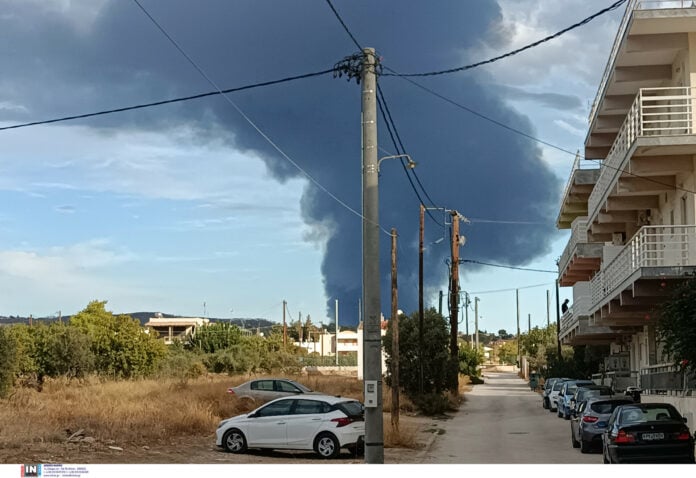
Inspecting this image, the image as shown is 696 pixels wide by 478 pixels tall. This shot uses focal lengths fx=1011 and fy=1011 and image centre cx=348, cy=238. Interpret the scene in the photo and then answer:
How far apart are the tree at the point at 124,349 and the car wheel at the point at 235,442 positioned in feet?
135

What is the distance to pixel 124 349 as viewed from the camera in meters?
67.3

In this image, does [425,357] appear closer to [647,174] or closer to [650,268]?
[647,174]

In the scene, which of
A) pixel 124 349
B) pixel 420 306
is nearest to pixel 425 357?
pixel 420 306

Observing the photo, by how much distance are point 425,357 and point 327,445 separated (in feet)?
92.5

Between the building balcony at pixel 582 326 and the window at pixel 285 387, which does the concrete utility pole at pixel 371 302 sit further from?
the building balcony at pixel 582 326

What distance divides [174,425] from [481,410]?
1050 inches

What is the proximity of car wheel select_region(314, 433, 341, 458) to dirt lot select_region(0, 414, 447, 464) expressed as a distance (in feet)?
0.68

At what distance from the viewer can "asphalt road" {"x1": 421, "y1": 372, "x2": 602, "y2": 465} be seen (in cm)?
2527

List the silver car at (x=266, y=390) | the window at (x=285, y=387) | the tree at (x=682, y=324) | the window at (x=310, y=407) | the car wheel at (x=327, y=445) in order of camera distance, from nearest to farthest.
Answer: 1. the tree at (x=682, y=324)
2. the car wheel at (x=327, y=445)
3. the window at (x=310, y=407)
4. the silver car at (x=266, y=390)
5. the window at (x=285, y=387)

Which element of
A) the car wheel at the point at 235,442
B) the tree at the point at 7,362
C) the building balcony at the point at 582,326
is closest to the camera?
the car wheel at the point at 235,442

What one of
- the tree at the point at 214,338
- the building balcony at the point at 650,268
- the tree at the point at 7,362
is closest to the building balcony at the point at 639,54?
the building balcony at the point at 650,268

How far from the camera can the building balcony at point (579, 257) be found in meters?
50.3

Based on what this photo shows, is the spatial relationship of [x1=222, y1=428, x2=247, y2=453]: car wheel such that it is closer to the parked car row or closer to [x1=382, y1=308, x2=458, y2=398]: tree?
the parked car row
